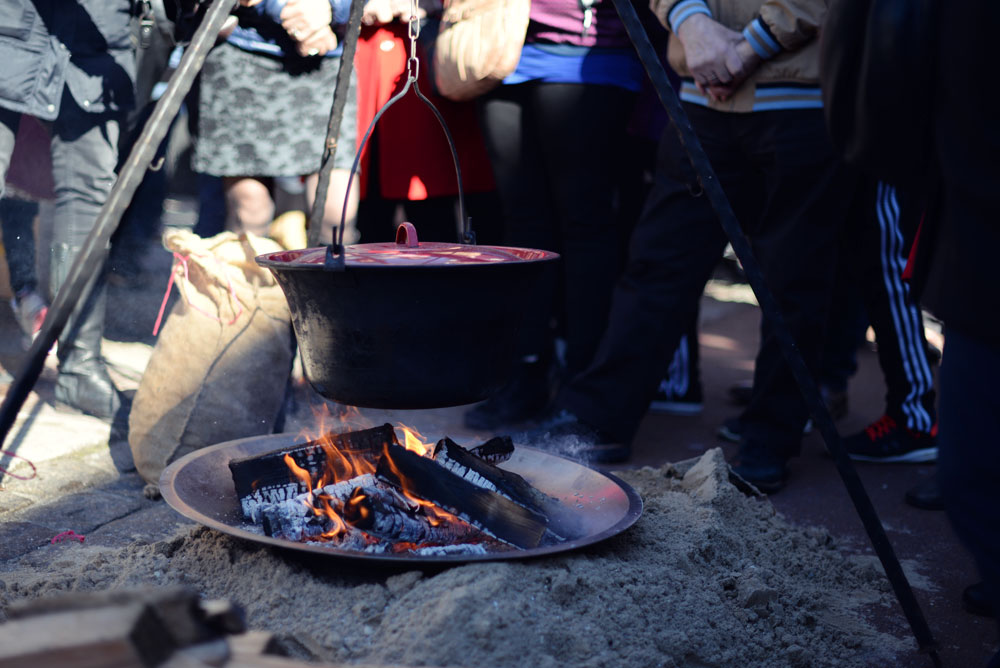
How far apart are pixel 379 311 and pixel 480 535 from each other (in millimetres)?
620

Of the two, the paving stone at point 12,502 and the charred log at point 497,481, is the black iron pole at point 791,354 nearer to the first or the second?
the charred log at point 497,481

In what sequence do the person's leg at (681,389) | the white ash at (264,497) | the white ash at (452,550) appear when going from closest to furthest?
1. the white ash at (452,550)
2. the white ash at (264,497)
3. the person's leg at (681,389)

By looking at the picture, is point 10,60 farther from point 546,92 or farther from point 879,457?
point 879,457

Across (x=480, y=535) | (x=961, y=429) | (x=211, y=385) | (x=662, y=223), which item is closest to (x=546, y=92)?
(x=662, y=223)

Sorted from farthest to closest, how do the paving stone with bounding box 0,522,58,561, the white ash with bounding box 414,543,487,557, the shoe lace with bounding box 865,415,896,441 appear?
the shoe lace with bounding box 865,415,896,441
the paving stone with bounding box 0,522,58,561
the white ash with bounding box 414,543,487,557

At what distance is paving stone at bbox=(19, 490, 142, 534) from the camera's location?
2.71m

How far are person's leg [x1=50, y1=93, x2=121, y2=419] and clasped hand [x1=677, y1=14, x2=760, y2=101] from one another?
2.37 meters

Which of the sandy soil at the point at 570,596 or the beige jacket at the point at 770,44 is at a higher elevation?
the beige jacket at the point at 770,44

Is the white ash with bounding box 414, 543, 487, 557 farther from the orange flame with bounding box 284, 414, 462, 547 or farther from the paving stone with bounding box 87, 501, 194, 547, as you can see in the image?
the paving stone with bounding box 87, 501, 194, 547

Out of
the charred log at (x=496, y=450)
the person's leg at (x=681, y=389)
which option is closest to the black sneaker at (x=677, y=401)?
the person's leg at (x=681, y=389)

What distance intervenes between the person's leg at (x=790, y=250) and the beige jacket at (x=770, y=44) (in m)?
0.06

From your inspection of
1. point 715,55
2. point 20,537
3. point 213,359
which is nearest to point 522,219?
point 715,55

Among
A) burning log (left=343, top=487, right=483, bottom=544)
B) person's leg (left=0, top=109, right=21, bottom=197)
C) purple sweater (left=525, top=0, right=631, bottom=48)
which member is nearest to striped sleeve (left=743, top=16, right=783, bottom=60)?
purple sweater (left=525, top=0, right=631, bottom=48)

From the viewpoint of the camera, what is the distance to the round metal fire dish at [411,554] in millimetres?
1957
